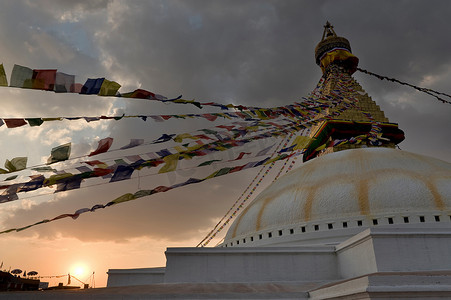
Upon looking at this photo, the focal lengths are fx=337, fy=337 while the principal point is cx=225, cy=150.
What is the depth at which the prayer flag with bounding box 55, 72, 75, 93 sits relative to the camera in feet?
19.9

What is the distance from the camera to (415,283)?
18.6ft

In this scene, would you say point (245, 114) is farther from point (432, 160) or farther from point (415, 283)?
point (432, 160)

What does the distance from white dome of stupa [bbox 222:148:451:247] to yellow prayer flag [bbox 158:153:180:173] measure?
6144mm

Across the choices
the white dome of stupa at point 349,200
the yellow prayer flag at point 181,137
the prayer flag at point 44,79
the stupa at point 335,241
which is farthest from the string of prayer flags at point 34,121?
the white dome of stupa at point 349,200

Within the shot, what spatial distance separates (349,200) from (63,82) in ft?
31.1

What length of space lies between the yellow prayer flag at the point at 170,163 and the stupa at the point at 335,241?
9.00ft

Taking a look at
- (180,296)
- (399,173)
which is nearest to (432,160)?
(399,173)

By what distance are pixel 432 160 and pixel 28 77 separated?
1447 cm

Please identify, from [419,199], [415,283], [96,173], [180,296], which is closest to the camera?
[415,283]

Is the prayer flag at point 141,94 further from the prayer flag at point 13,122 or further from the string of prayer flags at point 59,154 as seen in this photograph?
the prayer flag at point 13,122

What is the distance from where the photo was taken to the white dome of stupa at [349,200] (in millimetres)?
10812

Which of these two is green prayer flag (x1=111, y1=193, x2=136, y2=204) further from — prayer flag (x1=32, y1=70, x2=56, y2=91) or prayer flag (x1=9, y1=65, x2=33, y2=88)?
prayer flag (x1=9, y1=65, x2=33, y2=88)

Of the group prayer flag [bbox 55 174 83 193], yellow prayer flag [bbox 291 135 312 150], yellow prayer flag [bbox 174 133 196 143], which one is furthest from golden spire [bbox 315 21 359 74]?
prayer flag [bbox 55 174 83 193]

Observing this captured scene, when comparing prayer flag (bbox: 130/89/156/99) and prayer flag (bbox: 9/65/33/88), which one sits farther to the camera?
prayer flag (bbox: 130/89/156/99)
